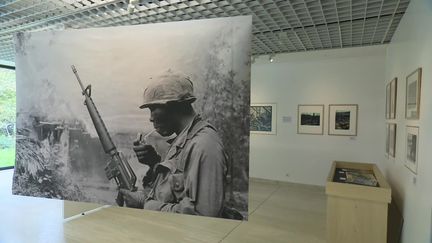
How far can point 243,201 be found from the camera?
1.95 meters

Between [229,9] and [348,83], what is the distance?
166 inches

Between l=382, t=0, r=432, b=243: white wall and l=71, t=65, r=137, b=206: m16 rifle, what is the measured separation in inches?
91.7

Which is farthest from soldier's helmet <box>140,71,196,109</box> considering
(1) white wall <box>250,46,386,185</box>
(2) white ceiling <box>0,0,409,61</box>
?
(1) white wall <box>250,46,386,185</box>

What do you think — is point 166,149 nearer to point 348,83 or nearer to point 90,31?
point 90,31

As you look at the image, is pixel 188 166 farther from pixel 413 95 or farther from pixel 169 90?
pixel 413 95

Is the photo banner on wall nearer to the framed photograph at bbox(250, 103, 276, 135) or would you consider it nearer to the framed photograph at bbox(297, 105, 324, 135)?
the framed photograph at bbox(297, 105, 324, 135)

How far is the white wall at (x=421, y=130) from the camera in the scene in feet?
7.26

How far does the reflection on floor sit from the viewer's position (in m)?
3.86

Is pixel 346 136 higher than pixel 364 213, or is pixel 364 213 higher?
pixel 346 136

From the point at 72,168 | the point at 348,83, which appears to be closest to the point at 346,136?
the point at 348,83

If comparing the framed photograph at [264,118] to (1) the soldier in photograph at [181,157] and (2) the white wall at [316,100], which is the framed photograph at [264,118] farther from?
(1) the soldier in photograph at [181,157]

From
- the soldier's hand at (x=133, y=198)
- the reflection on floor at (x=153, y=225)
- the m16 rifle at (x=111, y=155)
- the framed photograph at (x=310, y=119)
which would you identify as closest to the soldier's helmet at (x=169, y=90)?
the m16 rifle at (x=111, y=155)

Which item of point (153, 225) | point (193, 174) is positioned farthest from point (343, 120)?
point (193, 174)

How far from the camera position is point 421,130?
2.38m
